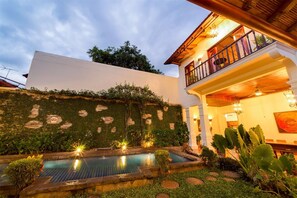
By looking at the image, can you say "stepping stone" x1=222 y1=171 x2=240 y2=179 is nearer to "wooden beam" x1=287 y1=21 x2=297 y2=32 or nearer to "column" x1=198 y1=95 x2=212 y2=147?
"column" x1=198 y1=95 x2=212 y2=147

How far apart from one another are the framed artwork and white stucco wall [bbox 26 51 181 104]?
221 inches

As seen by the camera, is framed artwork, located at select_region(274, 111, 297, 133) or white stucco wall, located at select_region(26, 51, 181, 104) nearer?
framed artwork, located at select_region(274, 111, 297, 133)

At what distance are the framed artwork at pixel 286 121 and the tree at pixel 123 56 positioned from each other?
11.0m

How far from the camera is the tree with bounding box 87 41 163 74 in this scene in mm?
12258

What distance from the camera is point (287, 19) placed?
1483 millimetres

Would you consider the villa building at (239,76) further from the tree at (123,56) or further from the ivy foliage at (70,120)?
the tree at (123,56)

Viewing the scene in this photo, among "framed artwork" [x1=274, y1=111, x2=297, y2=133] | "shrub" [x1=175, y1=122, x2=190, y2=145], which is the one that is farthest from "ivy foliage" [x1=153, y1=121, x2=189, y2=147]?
"framed artwork" [x1=274, y1=111, x2=297, y2=133]

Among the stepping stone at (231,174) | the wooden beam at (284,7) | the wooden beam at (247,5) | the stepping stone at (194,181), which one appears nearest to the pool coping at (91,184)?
the stepping stone at (194,181)

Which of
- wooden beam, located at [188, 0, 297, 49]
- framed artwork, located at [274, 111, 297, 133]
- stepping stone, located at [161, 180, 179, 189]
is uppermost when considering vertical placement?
wooden beam, located at [188, 0, 297, 49]

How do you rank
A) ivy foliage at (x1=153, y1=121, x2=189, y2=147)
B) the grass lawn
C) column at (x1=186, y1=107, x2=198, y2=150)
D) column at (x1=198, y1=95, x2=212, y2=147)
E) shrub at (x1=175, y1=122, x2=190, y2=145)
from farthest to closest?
shrub at (x1=175, y1=122, x2=190, y2=145) → column at (x1=186, y1=107, x2=198, y2=150) → ivy foliage at (x1=153, y1=121, x2=189, y2=147) → column at (x1=198, y1=95, x2=212, y2=147) → the grass lawn

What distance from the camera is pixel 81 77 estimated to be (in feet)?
24.3

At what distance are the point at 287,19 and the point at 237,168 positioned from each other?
410 centimetres

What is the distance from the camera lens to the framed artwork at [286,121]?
5.69 m

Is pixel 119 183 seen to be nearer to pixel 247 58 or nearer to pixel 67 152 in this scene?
pixel 67 152
